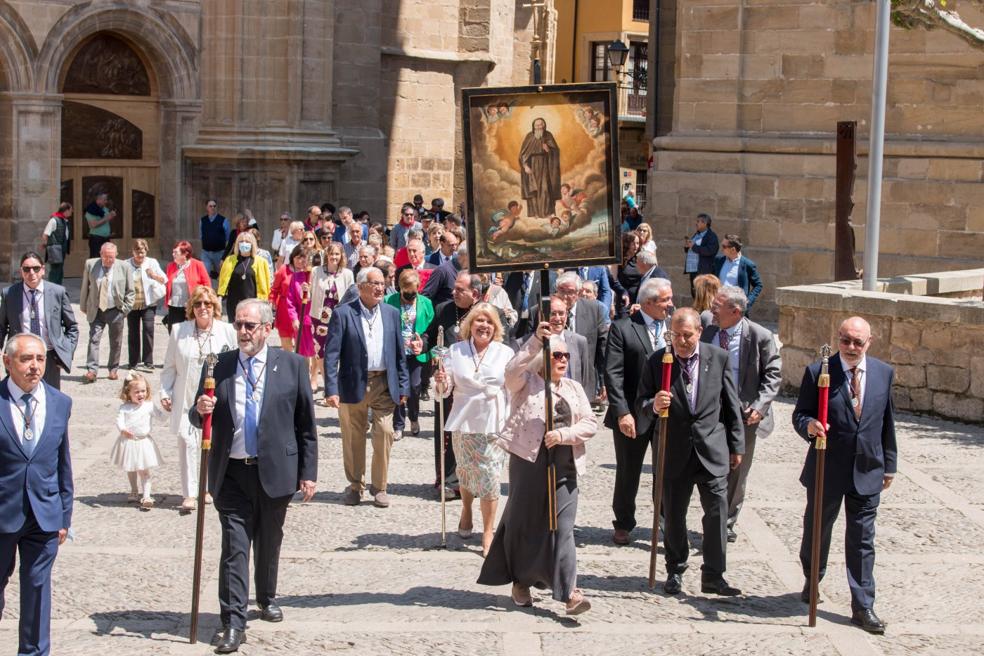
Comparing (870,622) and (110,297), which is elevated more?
(110,297)

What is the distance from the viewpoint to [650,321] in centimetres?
1120

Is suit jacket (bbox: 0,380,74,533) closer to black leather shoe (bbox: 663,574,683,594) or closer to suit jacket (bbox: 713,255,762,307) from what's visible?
black leather shoe (bbox: 663,574,683,594)

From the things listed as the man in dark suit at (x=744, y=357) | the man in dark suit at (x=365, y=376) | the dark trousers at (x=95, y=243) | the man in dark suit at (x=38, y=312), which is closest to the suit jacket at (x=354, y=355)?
the man in dark suit at (x=365, y=376)

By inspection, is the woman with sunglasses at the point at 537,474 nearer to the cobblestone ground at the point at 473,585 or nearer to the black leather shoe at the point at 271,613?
the cobblestone ground at the point at 473,585

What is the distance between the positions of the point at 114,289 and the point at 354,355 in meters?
6.77

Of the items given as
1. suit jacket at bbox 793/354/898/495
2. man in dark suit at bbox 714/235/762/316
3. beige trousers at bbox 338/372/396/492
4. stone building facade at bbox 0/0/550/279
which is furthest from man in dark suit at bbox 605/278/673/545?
stone building facade at bbox 0/0/550/279

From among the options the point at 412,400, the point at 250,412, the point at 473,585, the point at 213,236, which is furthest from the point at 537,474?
the point at 213,236

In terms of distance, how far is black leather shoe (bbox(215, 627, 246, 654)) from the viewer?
805 centimetres

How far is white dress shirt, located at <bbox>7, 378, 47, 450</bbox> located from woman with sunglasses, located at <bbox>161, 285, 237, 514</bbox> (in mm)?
2911

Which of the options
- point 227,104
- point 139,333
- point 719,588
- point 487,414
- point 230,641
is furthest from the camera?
point 227,104

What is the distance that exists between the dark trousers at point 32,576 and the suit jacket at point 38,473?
57 mm

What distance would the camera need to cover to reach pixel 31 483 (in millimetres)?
7598

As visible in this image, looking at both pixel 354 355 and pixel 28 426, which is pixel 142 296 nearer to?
pixel 354 355

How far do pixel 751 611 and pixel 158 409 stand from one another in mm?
4650
